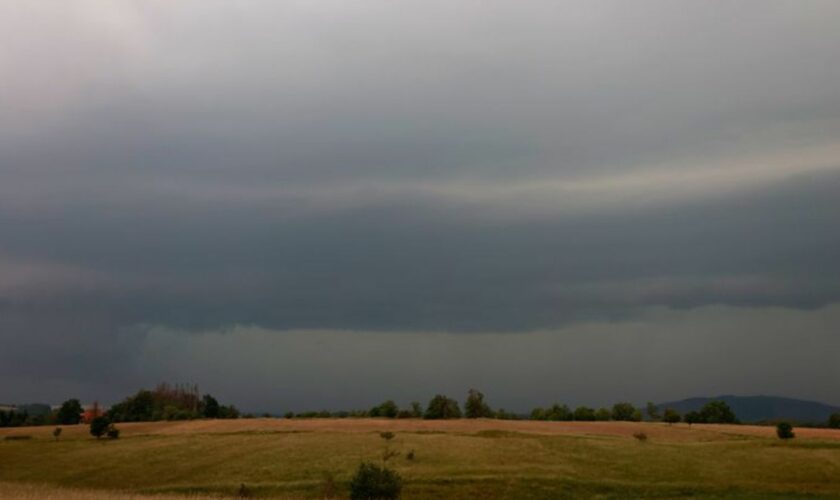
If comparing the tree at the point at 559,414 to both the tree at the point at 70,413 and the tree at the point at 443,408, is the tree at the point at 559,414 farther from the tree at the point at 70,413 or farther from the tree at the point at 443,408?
the tree at the point at 70,413

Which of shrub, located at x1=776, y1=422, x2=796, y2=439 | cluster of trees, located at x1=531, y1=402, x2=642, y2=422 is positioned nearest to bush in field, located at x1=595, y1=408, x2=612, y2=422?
cluster of trees, located at x1=531, y1=402, x2=642, y2=422

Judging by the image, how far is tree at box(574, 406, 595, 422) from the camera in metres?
134

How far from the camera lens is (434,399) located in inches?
5261

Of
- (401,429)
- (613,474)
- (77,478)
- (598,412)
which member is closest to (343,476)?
(613,474)

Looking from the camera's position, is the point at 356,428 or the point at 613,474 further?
the point at 356,428

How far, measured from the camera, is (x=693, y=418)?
122 meters

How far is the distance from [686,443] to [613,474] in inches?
798

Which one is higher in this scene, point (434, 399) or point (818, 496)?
point (434, 399)

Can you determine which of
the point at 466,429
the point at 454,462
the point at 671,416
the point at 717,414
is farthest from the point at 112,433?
the point at 717,414

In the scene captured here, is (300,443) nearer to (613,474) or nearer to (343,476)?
(343,476)

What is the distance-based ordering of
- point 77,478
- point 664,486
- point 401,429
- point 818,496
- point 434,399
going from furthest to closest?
1. point 434,399
2. point 401,429
3. point 77,478
4. point 664,486
5. point 818,496

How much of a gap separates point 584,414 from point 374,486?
3555 inches

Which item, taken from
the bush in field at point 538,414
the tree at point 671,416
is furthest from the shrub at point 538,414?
the tree at point 671,416

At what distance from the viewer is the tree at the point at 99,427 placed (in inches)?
3962
